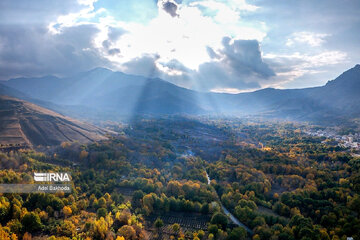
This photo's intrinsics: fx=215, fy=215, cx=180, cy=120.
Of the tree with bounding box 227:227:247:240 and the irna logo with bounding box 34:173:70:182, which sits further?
the irna logo with bounding box 34:173:70:182

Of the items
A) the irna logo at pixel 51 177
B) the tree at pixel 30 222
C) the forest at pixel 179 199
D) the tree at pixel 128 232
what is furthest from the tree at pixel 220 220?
the irna logo at pixel 51 177

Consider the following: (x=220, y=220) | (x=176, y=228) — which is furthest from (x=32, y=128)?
(x=220, y=220)

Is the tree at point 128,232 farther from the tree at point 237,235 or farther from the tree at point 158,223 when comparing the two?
the tree at point 237,235

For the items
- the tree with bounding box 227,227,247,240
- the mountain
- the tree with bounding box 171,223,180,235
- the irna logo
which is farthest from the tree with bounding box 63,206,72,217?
the mountain

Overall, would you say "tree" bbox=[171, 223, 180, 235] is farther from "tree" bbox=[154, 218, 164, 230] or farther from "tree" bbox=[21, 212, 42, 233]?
"tree" bbox=[21, 212, 42, 233]

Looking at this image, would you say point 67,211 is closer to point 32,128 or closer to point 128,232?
point 128,232

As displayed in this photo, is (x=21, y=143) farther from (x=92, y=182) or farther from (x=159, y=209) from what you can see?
(x=159, y=209)

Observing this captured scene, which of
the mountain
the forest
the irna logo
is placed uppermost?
the mountain
